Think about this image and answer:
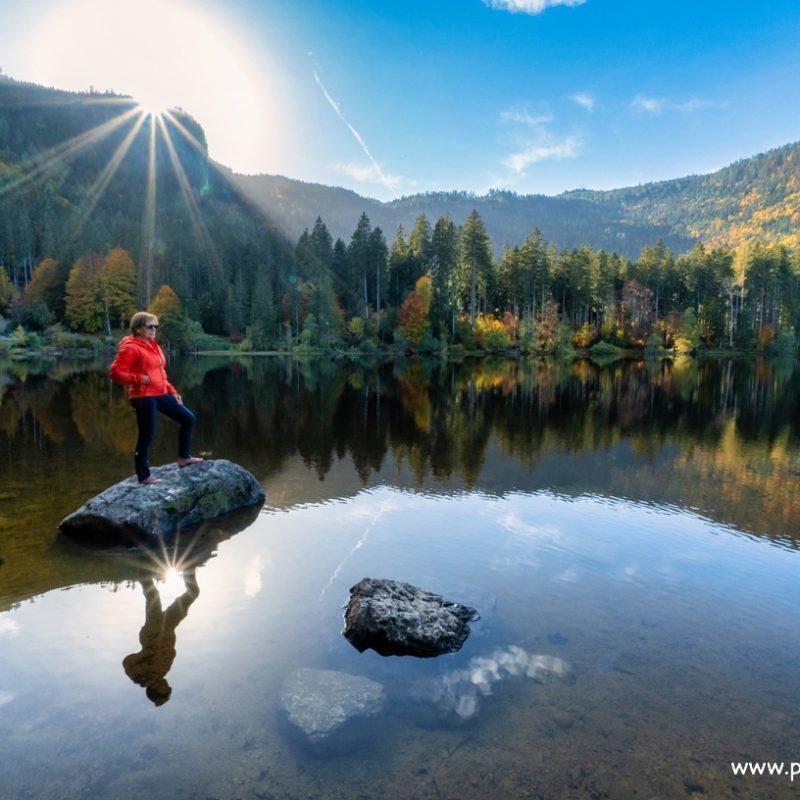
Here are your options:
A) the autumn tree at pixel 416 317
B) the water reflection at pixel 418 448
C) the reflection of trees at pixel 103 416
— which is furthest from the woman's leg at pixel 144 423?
the autumn tree at pixel 416 317

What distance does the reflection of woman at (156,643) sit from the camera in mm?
5548

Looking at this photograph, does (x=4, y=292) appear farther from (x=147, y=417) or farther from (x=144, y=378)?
(x=144, y=378)

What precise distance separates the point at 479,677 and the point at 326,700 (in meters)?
1.70

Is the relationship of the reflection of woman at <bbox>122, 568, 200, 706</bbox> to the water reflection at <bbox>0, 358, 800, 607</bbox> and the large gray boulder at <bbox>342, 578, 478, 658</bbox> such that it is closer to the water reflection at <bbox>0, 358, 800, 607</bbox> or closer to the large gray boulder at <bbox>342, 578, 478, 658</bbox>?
the water reflection at <bbox>0, 358, 800, 607</bbox>

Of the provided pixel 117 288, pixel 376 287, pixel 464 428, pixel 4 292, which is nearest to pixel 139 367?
pixel 464 428

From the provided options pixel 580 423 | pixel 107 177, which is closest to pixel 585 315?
pixel 580 423

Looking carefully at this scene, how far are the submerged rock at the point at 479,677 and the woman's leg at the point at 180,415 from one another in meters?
6.99

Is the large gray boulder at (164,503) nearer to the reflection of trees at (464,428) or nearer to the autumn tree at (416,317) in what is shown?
the reflection of trees at (464,428)

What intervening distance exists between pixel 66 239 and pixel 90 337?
108 ft

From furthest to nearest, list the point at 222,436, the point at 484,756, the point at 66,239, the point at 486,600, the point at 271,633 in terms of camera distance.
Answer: the point at 66,239, the point at 222,436, the point at 486,600, the point at 271,633, the point at 484,756

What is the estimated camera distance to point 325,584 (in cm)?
797

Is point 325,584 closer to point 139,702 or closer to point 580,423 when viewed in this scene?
point 139,702

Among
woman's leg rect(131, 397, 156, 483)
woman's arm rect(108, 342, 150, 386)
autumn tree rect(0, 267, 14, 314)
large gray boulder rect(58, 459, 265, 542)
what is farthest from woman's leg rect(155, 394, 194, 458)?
autumn tree rect(0, 267, 14, 314)

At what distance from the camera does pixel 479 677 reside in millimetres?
5859
